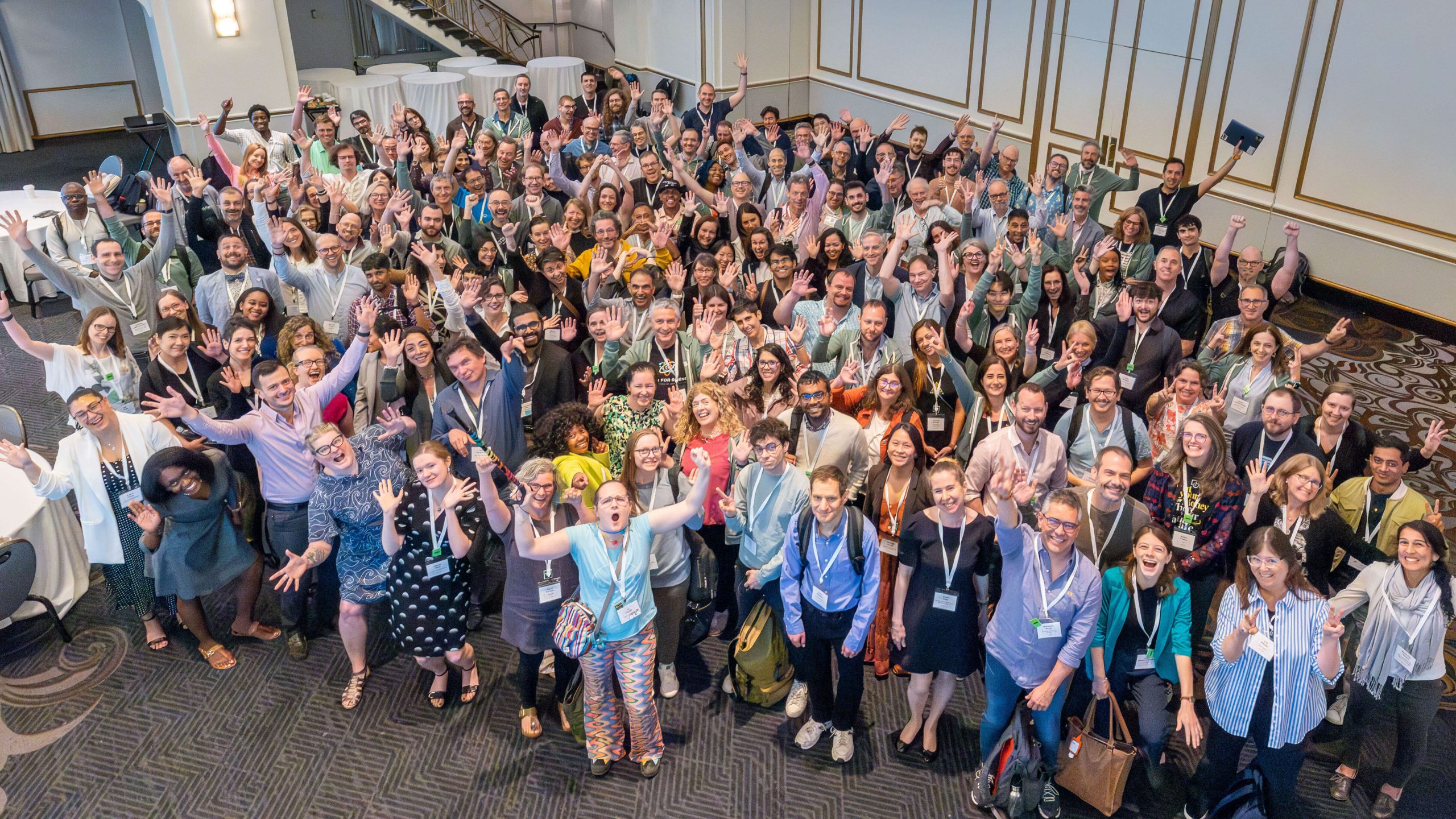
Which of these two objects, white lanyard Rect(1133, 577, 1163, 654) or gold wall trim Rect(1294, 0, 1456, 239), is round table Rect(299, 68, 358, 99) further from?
white lanyard Rect(1133, 577, 1163, 654)

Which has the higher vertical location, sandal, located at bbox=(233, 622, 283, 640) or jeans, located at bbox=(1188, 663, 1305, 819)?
jeans, located at bbox=(1188, 663, 1305, 819)

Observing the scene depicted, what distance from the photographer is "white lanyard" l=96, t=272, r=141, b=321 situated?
603cm

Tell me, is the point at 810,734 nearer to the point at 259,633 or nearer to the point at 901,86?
the point at 259,633

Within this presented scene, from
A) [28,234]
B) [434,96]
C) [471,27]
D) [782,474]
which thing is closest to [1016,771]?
[782,474]

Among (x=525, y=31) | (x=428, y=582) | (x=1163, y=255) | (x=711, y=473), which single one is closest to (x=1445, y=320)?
(x=1163, y=255)

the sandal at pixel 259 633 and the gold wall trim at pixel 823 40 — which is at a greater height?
the gold wall trim at pixel 823 40

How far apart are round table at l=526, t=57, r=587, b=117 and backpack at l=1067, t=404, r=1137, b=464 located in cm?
1074

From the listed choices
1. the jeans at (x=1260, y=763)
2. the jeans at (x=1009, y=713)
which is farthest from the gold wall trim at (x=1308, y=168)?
the jeans at (x=1009, y=713)

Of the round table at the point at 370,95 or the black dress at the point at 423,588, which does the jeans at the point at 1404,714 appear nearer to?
the black dress at the point at 423,588

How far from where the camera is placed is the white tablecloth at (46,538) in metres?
4.56

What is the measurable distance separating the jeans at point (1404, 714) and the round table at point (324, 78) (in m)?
12.8

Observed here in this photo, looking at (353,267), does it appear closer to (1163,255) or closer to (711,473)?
(711,473)

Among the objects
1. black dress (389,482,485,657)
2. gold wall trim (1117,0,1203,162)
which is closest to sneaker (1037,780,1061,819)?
black dress (389,482,485,657)

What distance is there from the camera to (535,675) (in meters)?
4.11
